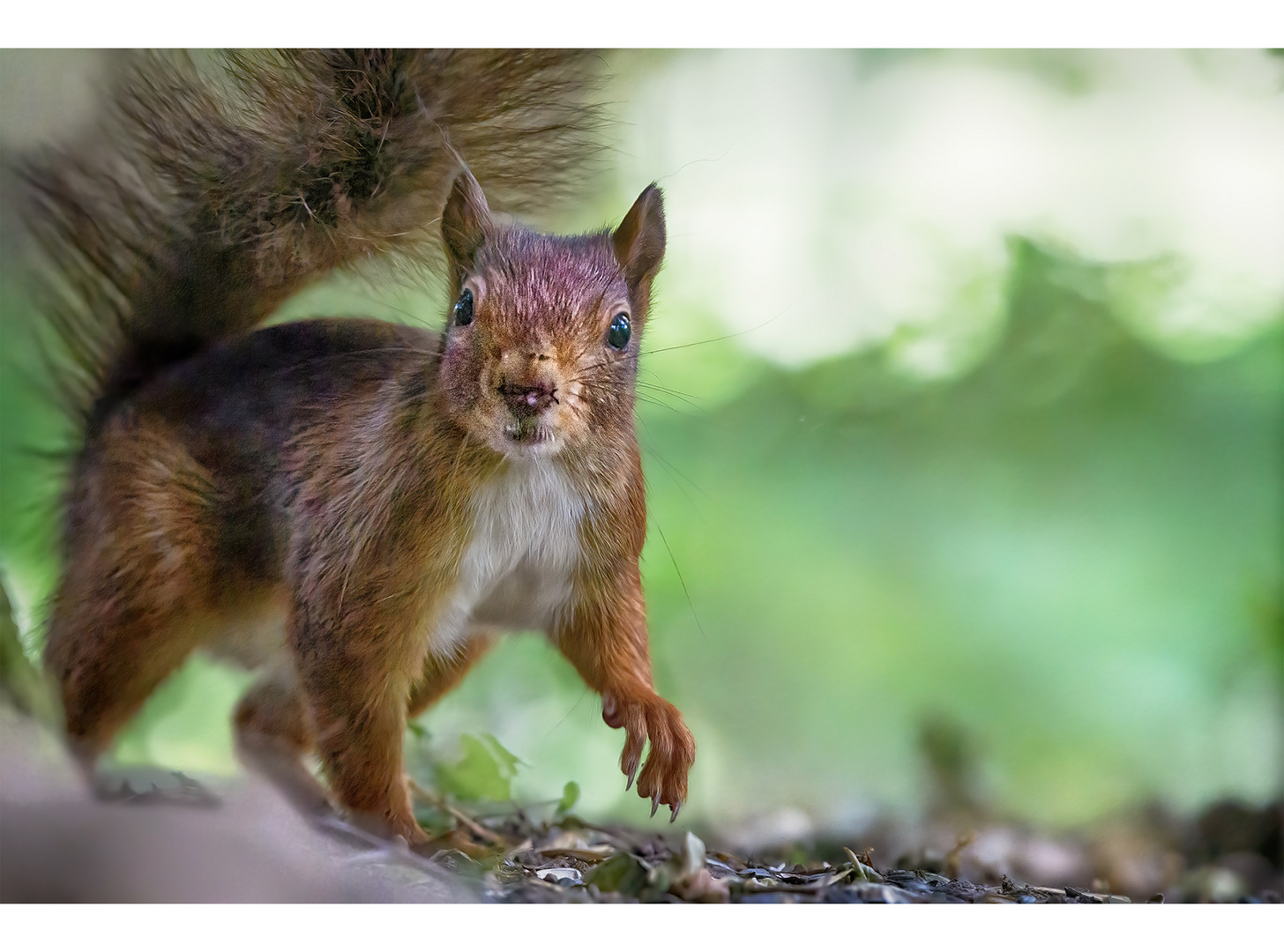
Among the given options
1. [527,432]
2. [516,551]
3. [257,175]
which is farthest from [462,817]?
[257,175]

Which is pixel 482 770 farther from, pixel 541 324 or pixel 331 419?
pixel 541 324

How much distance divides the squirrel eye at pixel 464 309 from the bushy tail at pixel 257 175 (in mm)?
263

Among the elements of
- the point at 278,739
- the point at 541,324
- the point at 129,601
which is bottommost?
the point at 278,739

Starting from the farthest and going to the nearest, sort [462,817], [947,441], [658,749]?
[462,817] < [947,441] < [658,749]

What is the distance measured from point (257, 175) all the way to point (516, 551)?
36.0 inches

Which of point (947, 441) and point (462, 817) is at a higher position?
point (947, 441)

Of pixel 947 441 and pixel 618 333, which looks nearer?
pixel 618 333

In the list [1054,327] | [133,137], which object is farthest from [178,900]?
[1054,327]

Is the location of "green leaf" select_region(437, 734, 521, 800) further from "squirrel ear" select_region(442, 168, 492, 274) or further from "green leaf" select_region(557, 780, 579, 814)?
"squirrel ear" select_region(442, 168, 492, 274)

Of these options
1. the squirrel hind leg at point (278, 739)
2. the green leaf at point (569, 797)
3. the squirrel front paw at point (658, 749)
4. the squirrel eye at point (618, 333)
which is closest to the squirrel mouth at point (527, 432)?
the squirrel eye at point (618, 333)

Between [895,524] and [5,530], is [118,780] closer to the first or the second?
[5,530]

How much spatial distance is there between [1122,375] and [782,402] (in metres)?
0.72

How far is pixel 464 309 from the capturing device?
1982mm

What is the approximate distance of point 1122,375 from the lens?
242cm
